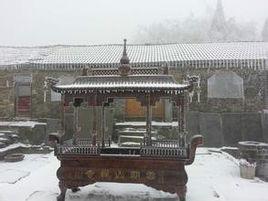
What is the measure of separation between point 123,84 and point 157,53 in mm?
10597

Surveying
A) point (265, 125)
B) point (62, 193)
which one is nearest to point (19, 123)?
point (62, 193)

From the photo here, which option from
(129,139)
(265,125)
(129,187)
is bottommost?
(129,187)

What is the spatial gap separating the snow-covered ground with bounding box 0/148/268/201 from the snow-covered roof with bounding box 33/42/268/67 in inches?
254

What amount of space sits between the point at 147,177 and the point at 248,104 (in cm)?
984

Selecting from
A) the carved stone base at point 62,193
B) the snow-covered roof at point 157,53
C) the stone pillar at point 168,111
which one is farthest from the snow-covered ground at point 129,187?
the snow-covered roof at point 157,53

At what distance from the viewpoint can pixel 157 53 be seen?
18578mm

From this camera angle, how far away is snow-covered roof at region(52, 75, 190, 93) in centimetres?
805

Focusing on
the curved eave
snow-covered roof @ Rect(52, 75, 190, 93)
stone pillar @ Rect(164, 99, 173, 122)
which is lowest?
stone pillar @ Rect(164, 99, 173, 122)

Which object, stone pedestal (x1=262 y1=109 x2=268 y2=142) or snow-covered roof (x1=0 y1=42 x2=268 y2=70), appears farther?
snow-covered roof (x1=0 y1=42 x2=268 y2=70)

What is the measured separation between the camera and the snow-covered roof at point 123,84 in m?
Answer: 8.05

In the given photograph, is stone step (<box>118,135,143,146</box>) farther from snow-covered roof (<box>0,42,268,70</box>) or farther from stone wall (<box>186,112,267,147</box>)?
snow-covered roof (<box>0,42,268,70</box>)

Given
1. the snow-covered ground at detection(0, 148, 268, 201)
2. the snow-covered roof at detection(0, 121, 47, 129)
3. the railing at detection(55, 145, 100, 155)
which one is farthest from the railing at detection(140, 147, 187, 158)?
the snow-covered roof at detection(0, 121, 47, 129)

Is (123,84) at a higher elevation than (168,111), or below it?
higher

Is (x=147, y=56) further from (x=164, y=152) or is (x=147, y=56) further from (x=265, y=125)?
(x=164, y=152)
